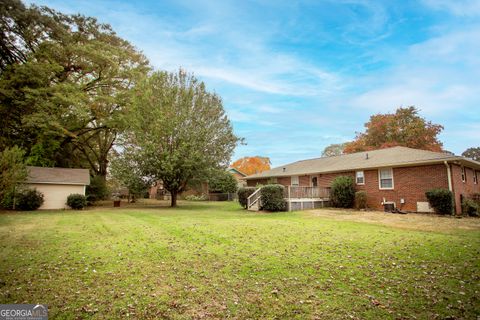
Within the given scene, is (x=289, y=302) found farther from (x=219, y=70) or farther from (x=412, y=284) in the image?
(x=219, y=70)

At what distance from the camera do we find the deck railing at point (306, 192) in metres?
18.7

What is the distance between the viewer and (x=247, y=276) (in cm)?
504

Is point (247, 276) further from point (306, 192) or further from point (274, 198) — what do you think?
point (306, 192)

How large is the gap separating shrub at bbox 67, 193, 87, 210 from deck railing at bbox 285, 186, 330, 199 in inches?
706

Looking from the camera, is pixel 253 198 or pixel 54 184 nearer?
pixel 253 198

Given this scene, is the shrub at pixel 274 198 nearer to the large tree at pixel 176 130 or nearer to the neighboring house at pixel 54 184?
the large tree at pixel 176 130

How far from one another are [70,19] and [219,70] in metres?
17.1

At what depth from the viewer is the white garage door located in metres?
21.5

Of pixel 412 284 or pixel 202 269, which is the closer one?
pixel 412 284

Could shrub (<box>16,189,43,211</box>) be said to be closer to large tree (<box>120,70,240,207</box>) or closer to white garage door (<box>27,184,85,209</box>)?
white garage door (<box>27,184,85,209</box>)

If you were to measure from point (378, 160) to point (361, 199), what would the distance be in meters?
3.29

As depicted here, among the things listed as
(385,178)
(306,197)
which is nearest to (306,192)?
(306,197)

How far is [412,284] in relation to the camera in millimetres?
4637

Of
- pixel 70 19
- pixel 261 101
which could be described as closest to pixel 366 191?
pixel 261 101
